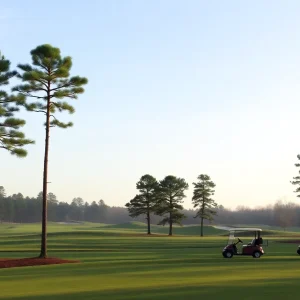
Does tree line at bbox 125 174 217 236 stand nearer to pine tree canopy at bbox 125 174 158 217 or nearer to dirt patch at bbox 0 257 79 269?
pine tree canopy at bbox 125 174 158 217

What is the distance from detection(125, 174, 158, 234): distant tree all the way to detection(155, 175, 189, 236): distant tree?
3.45 feet

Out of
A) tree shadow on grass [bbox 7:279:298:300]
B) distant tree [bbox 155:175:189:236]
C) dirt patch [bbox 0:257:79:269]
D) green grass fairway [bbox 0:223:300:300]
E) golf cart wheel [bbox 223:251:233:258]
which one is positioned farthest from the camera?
distant tree [bbox 155:175:189:236]

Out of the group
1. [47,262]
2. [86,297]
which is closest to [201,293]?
[86,297]

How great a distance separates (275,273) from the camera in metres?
23.8

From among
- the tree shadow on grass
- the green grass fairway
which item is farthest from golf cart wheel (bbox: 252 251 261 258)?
the tree shadow on grass

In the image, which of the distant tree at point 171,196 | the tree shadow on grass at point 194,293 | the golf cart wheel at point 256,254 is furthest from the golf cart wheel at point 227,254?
the distant tree at point 171,196

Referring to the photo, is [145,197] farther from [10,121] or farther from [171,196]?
[10,121]

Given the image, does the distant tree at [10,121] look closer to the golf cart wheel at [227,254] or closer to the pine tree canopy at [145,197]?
the golf cart wheel at [227,254]

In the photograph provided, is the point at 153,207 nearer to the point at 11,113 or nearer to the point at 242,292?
the point at 11,113

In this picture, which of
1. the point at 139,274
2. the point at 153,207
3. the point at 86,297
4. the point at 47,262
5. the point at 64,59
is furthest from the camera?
the point at 153,207

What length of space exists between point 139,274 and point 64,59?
17.5m

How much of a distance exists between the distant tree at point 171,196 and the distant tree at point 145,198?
3.45 feet

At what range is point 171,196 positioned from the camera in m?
95.4

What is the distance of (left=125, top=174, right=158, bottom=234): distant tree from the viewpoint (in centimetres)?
9469
